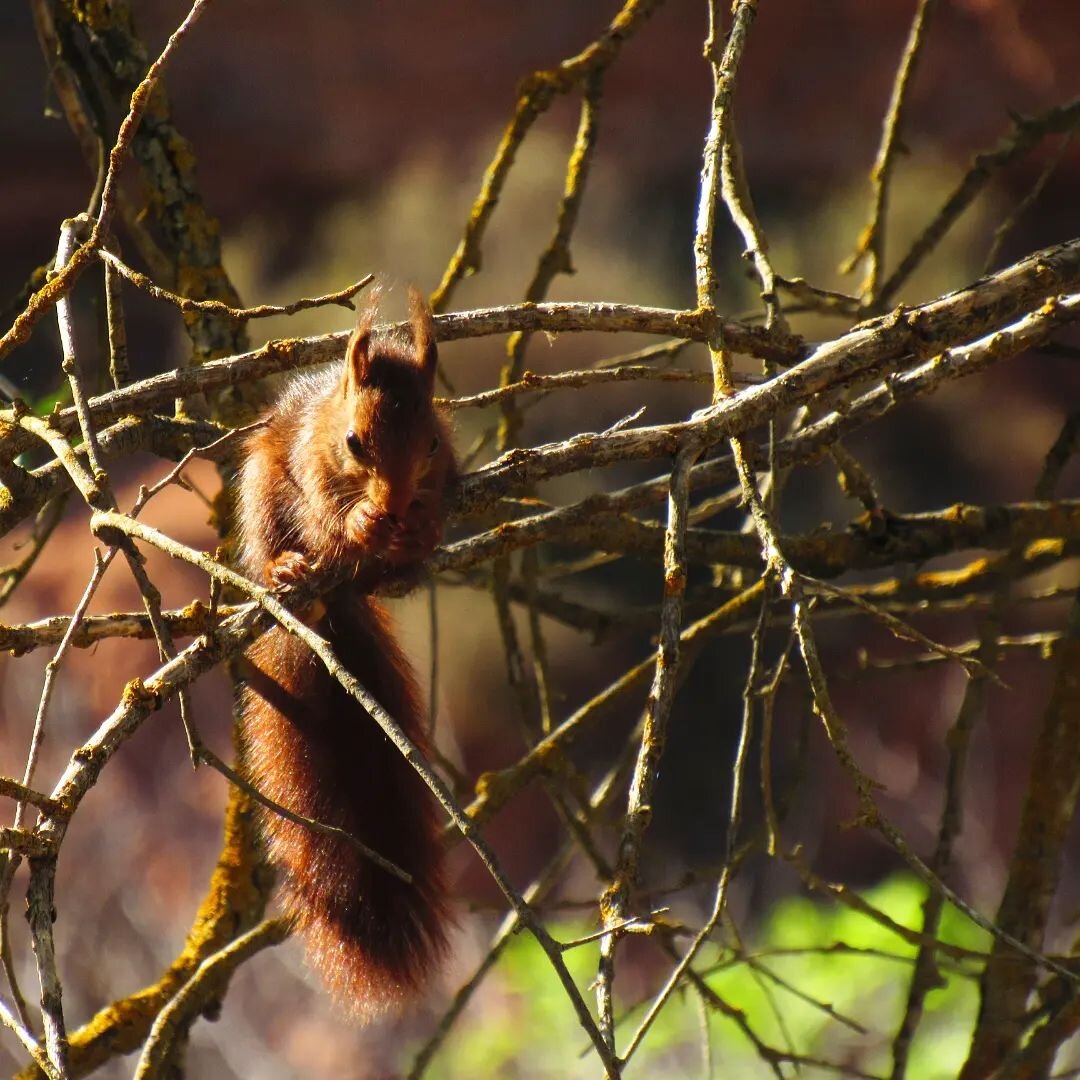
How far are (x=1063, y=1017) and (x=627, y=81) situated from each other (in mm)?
4482

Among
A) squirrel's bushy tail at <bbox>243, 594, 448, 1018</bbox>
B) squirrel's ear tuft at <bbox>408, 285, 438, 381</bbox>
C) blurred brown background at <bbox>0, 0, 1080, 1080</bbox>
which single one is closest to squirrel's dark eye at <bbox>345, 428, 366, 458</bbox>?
squirrel's ear tuft at <bbox>408, 285, 438, 381</bbox>

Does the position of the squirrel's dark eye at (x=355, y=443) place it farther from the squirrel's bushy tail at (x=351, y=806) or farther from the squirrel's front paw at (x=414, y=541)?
the squirrel's bushy tail at (x=351, y=806)

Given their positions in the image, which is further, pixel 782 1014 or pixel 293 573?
pixel 782 1014

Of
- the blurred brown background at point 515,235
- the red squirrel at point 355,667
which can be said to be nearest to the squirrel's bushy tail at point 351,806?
the red squirrel at point 355,667

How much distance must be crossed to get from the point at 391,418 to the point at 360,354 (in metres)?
0.11

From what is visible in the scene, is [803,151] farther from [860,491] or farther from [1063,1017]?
[1063,1017]

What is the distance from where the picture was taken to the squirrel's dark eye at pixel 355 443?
1984mm

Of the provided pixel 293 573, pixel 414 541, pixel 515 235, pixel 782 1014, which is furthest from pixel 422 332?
pixel 515 235

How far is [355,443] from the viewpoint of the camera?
6.52ft

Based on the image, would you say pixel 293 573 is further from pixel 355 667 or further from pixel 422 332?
pixel 422 332

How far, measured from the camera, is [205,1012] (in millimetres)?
2047

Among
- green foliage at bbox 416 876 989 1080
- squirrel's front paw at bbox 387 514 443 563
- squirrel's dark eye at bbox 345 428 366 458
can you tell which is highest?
squirrel's dark eye at bbox 345 428 366 458

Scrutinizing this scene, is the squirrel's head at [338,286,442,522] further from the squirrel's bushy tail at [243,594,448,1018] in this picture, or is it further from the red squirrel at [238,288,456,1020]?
the squirrel's bushy tail at [243,594,448,1018]

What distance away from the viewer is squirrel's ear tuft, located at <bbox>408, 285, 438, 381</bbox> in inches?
71.9
